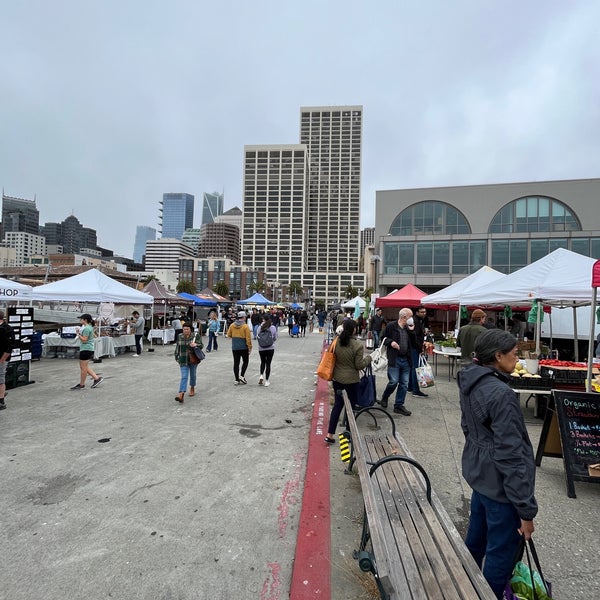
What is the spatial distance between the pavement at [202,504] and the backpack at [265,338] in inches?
72.3

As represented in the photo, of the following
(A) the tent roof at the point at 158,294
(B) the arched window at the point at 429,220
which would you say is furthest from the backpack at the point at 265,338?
(B) the arched window at the point at 429,220

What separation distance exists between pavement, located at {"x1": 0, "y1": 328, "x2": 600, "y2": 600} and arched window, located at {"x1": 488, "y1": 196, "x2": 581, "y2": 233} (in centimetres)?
3667

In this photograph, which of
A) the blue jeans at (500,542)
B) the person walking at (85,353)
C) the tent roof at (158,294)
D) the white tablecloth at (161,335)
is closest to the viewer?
the blue jeans at (500,542)

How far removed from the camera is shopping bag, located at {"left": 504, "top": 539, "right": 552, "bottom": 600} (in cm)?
187

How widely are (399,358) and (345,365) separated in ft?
6.12

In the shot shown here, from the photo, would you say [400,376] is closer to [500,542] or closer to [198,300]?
[500,542]

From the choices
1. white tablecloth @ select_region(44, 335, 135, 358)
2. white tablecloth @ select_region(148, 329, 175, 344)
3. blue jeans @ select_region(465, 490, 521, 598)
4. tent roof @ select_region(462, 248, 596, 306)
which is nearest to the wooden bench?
blue jeans @ select_region(465, 490, 521, 598)

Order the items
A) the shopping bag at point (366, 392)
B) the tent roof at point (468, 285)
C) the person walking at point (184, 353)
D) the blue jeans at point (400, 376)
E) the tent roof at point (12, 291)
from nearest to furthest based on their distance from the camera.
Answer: the shopping bag at point (366, 392) < the blue jeans at point (400, 376) < the person walking at point (184, 353) < the tent roof at point (12, 291) < the tent roof at point (468, 285)

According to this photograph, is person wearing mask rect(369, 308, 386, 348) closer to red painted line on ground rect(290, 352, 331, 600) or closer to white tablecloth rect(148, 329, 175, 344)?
white tablecloth rect(148, 329, 175, 344)

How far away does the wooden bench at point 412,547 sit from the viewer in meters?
1.84

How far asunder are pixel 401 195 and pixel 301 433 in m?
38.2

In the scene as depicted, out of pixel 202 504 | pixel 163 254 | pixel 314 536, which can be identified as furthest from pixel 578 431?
pixel 163 254

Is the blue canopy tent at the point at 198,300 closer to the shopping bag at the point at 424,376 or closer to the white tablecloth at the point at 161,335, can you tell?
the white tablecloth at the point at 161,335

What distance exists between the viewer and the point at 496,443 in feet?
6.42
